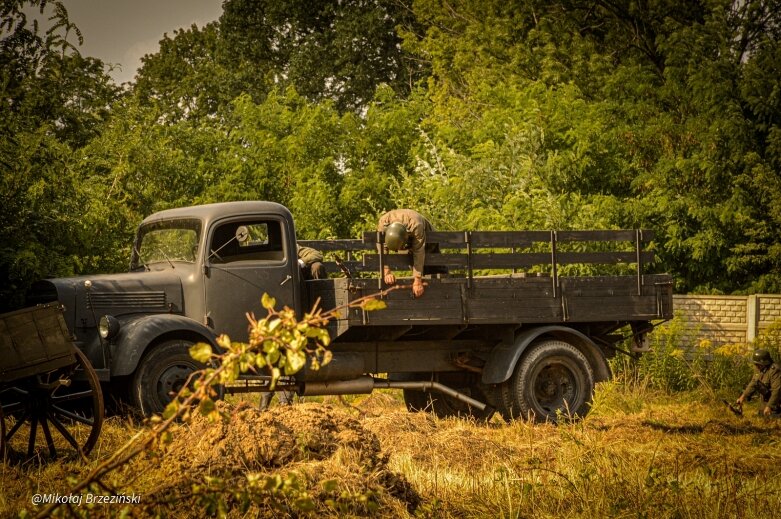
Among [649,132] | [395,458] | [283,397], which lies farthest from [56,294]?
[649,132]

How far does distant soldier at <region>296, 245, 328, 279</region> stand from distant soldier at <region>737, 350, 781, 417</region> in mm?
4690

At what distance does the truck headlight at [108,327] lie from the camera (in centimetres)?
873

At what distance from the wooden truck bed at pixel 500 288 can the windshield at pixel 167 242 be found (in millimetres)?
1181

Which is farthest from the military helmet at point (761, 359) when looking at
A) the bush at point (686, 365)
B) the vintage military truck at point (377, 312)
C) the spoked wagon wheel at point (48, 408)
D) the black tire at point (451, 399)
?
the spoked wagon wheel at point (48, 408)

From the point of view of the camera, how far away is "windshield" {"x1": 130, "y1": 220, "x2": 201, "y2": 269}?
988 centimetres

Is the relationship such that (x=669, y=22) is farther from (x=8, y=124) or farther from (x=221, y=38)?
(x=221, y=38)

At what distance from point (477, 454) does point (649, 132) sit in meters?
13.1

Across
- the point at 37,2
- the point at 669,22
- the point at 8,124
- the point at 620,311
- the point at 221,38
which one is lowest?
the point at 620,311

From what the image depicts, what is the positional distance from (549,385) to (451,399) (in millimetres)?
1164

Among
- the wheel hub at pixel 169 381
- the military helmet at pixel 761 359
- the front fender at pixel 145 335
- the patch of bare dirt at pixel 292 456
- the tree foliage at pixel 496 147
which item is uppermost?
the tree foliage at pixel 496 147

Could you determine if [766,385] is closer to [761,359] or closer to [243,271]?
[761,359]

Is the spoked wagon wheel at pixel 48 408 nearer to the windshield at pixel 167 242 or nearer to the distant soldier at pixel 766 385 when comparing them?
the windshield at pixel 167 242

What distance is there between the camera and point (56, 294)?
900cm

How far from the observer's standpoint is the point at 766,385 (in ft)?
38.5
